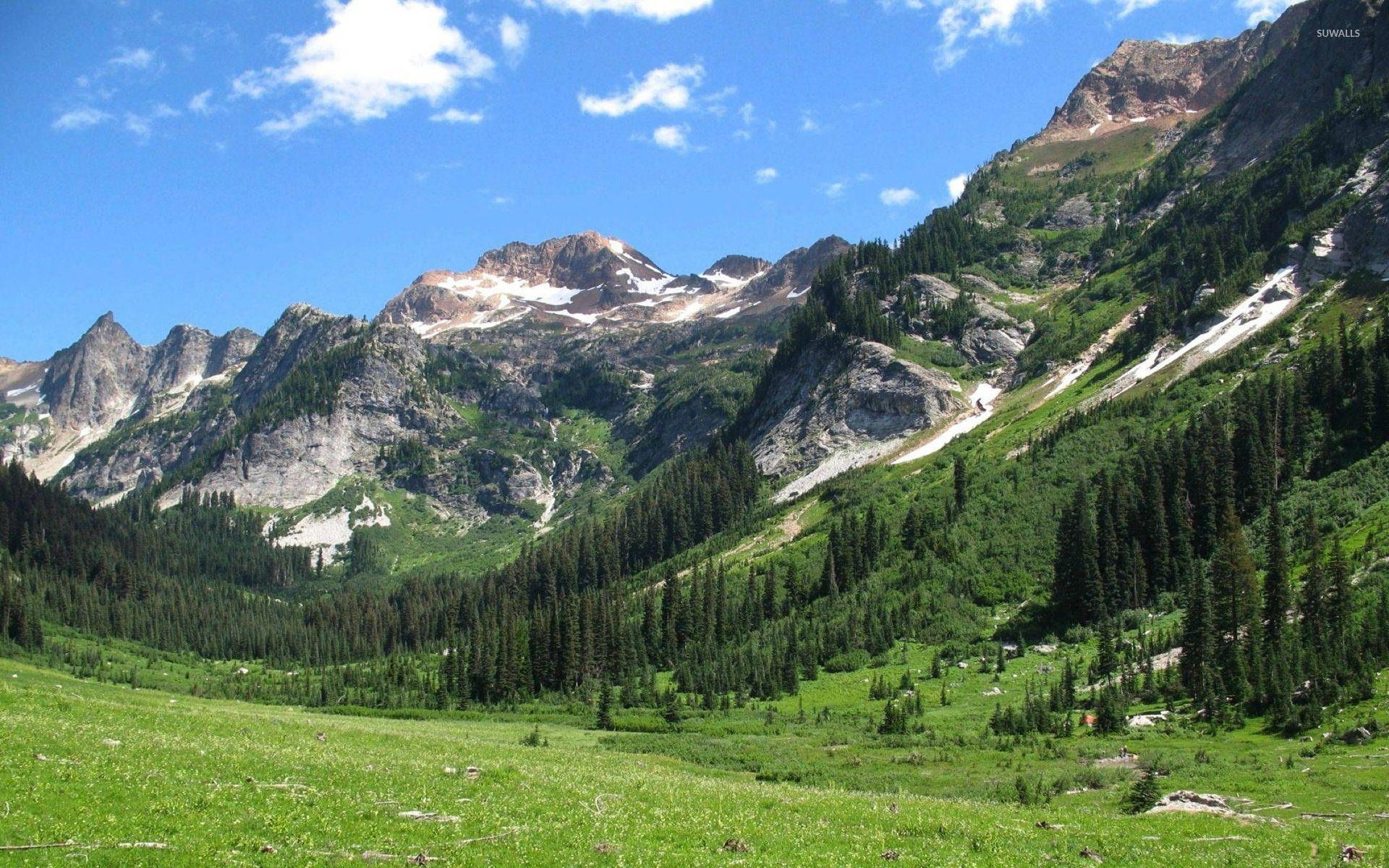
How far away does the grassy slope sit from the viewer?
2192 cm

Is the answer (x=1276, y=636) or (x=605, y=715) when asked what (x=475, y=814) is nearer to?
(x=605, y=715)

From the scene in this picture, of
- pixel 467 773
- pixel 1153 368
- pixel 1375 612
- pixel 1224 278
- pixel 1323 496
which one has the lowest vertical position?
pixel 467 773

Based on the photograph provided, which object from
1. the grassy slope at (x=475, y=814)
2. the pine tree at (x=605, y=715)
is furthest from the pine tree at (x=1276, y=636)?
the pine tree at (x=605, y=715)

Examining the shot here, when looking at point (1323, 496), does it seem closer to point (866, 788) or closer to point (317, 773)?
point (866, 788)

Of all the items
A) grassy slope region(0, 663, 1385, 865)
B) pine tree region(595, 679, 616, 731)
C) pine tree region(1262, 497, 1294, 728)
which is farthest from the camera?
pine tree region(595, 679, 616, 731)

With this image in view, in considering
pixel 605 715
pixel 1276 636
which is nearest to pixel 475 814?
pixel 605 715

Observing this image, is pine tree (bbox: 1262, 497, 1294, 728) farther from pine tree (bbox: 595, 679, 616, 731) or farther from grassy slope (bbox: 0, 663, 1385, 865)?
pine tree (bbox: 595, 679, 616, 731)

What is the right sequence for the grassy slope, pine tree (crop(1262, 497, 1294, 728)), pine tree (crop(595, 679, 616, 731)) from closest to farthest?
the grassy slope → pine tree (crop(1262, 497, 1294, 728)) → pine tree (crop(595, 679, 616, 731))

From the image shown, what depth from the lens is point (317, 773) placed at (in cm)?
3108

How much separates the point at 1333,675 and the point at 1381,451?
197 feet

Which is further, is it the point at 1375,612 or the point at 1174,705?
the point at 1174,705

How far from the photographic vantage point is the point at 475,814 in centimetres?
2670

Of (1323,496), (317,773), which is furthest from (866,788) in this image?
(1323,496)

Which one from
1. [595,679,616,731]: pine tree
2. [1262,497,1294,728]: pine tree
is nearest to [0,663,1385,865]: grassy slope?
[1262,497,1294,728]: pine tree
